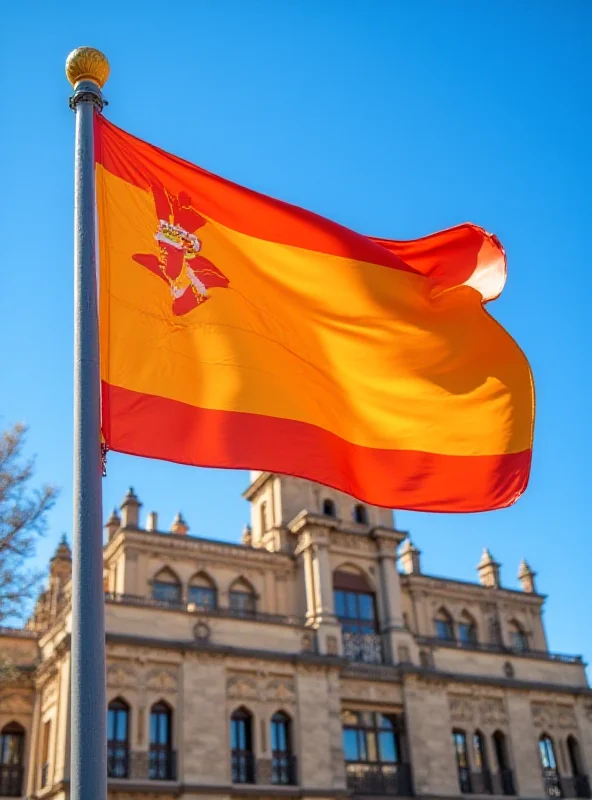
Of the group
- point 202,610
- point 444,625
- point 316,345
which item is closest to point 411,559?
point 444,625

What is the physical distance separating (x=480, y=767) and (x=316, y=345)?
35036 mm

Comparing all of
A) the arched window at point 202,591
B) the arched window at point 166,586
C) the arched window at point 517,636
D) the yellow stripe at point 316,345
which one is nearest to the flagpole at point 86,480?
the yellow stripe at point 316,345

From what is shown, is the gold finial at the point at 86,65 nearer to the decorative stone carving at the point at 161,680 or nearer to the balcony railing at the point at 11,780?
the decorative stone carving at the point at 161,680

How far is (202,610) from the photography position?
114ft

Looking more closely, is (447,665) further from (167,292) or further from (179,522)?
(167,292)

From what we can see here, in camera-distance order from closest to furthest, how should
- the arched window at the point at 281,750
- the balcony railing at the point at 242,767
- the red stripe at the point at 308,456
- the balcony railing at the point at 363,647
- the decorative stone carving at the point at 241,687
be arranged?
the red stripe at the point at 308,456 < the balcony railing at the point at 242,767 < the arched window at the point at 281,750 < the decorative stone carving at the point at 241,687 < the balcony railing at the point at 363,647

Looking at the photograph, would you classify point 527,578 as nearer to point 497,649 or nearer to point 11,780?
point 497,649

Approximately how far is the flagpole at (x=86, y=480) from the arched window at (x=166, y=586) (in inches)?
1217

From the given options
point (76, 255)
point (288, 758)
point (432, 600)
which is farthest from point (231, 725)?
point (76, 255)

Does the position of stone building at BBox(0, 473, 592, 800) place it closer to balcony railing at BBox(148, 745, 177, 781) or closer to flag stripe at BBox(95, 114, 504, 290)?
balcony railing at BBox(148, 745, 177, 781)

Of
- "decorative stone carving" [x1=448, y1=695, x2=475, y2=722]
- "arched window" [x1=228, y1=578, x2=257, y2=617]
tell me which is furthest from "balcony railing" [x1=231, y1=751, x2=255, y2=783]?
"decorative stone carving" [x1=448, y1=695, x2=475, y2=722]

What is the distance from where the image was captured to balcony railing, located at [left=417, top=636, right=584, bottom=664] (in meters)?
41.0

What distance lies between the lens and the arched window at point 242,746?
3288 cm

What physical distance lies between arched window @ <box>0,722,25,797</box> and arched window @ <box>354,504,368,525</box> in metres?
17.6
